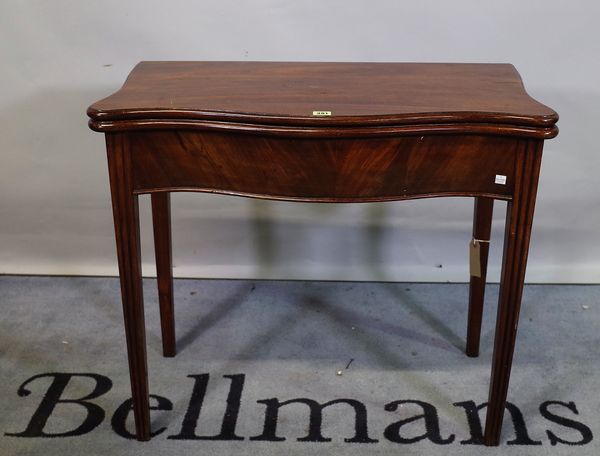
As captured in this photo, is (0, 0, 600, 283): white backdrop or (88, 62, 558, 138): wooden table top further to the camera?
(0, 0, 600, 283): white backdrop

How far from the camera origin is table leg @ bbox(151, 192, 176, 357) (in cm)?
173

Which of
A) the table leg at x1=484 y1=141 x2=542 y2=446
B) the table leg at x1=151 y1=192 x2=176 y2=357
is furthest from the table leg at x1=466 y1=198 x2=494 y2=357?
the table leg at x1=151 y1=192 x2=176 y2=357

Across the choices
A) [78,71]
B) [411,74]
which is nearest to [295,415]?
[411,74]

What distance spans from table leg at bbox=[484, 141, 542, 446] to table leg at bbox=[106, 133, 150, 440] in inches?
24.0

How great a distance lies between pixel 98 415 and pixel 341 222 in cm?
77

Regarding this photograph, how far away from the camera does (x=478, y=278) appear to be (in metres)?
1.80

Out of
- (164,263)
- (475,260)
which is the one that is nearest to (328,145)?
(475,260)

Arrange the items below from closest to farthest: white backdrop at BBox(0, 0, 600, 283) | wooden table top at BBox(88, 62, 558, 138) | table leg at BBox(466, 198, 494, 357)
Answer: wooden table top at BBox(88, 62, 558, 138), table leg at BBox(466, 198, 494, 357), white backdrop at BBox(0, 0, 600, 283)

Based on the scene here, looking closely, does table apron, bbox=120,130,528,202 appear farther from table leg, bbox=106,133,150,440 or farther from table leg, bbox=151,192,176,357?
table leg, bbox=151,192,176,357

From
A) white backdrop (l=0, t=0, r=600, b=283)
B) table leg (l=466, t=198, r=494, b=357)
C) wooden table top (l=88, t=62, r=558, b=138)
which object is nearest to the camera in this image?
wooden table top (l=88, t=62, r=558, b=138)

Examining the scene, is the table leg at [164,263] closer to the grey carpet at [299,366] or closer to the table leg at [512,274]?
the grey carpet at [299,366]

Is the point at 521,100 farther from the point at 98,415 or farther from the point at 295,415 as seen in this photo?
the point at 98,415

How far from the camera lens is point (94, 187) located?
2137 millimetres

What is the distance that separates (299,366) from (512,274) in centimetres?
57
